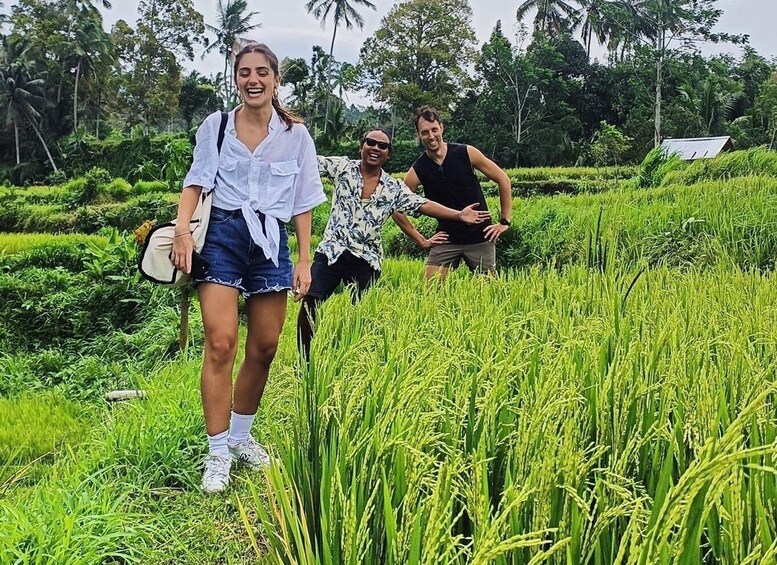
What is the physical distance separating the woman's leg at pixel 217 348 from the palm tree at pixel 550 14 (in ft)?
122

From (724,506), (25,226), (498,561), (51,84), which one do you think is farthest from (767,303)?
(51,84)

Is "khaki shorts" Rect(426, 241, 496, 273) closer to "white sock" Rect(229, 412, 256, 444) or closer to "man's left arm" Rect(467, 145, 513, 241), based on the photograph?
"man's left arm" Rect(467, 145, 513, 241)

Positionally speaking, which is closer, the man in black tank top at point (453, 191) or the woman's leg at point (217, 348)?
the woman's leg at point (217, 348)

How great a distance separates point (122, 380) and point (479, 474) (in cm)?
451

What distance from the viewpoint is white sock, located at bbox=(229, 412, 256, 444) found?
244 centimetres

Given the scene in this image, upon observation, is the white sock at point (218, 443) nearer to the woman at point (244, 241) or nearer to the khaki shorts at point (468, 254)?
the woman at point (244, 241)

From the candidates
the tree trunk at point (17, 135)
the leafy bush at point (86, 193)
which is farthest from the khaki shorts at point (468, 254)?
the tree trunk at point (17, 135)

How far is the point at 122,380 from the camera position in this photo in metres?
4.91

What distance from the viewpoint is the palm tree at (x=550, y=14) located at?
3584 centimetres

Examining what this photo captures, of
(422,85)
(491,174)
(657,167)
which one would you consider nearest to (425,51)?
(422,85)

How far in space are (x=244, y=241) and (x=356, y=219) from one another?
3.28 feet

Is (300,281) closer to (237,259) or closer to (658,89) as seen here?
(237,259)

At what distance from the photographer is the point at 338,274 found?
3305mm

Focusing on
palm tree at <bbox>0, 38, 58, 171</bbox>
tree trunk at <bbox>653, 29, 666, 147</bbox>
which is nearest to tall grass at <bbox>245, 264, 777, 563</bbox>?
tree trunk at <bbox>653, 29, 666, 147</bbox>
